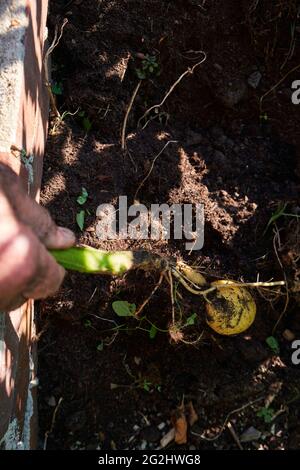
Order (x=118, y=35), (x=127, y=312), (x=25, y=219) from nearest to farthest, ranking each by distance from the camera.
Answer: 1. (x=25, y=219)
2. (x=127, y=312)
3. (x=118, y=35)

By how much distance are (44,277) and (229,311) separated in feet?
4.08

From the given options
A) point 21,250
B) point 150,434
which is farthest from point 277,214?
point 21,250

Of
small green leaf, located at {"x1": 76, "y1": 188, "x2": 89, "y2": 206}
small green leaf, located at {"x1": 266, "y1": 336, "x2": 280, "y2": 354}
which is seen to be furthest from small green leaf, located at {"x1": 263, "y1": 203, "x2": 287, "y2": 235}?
small green leaf, located at {"x1": 76, "y1": 188, "x2": 89, "y2": 206}

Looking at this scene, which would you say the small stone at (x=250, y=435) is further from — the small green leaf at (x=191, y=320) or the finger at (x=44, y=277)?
the finger at (x=44, y=277)

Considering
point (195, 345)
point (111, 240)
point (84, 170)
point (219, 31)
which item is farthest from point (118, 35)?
point (195, 345)

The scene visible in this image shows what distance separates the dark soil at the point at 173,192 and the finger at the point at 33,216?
0.72m

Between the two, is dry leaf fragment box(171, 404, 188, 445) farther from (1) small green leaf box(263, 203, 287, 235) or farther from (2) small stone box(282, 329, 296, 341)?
(1) small green leaf box(263, 203, 287, 235)

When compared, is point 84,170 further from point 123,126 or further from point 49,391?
point 49,391

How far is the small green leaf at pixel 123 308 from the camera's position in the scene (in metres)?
2.79

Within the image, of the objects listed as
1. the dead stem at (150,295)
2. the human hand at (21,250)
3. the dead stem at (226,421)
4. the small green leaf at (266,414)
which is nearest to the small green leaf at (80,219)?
the dead stem at (150,295)

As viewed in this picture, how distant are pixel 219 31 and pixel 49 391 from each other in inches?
79.7

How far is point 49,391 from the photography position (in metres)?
2.86

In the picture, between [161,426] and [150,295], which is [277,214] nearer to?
[150,295]

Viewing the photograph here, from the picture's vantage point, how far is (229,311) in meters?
2.75
